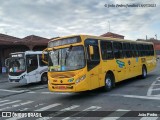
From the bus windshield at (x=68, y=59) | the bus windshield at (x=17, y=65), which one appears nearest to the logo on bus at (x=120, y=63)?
the bus windshield at (x=68, y=59)

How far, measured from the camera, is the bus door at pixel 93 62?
11938 mm

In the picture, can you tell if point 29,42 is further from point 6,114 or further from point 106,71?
point 6,114

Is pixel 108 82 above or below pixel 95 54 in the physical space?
below

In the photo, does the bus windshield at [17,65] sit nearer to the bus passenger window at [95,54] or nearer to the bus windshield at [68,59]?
the bus windshield at [68,59]

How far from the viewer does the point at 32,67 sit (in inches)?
777

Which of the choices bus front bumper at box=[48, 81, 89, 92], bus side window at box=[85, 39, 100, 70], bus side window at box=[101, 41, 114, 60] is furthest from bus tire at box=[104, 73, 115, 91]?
bus front bumper at box=[48, 81, 89, 92]

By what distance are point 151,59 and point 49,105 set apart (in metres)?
13.3

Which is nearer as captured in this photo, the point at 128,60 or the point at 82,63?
the point at 82,63

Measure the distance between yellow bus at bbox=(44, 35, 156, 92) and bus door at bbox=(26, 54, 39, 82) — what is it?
670cm

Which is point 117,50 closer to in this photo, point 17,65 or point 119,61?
point 119,61

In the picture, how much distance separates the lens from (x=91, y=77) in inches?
473

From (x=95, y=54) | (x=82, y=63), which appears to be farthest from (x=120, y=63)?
(x=82, y=63)

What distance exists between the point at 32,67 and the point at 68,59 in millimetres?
8457

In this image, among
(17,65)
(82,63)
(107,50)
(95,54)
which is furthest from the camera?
(17,65)
